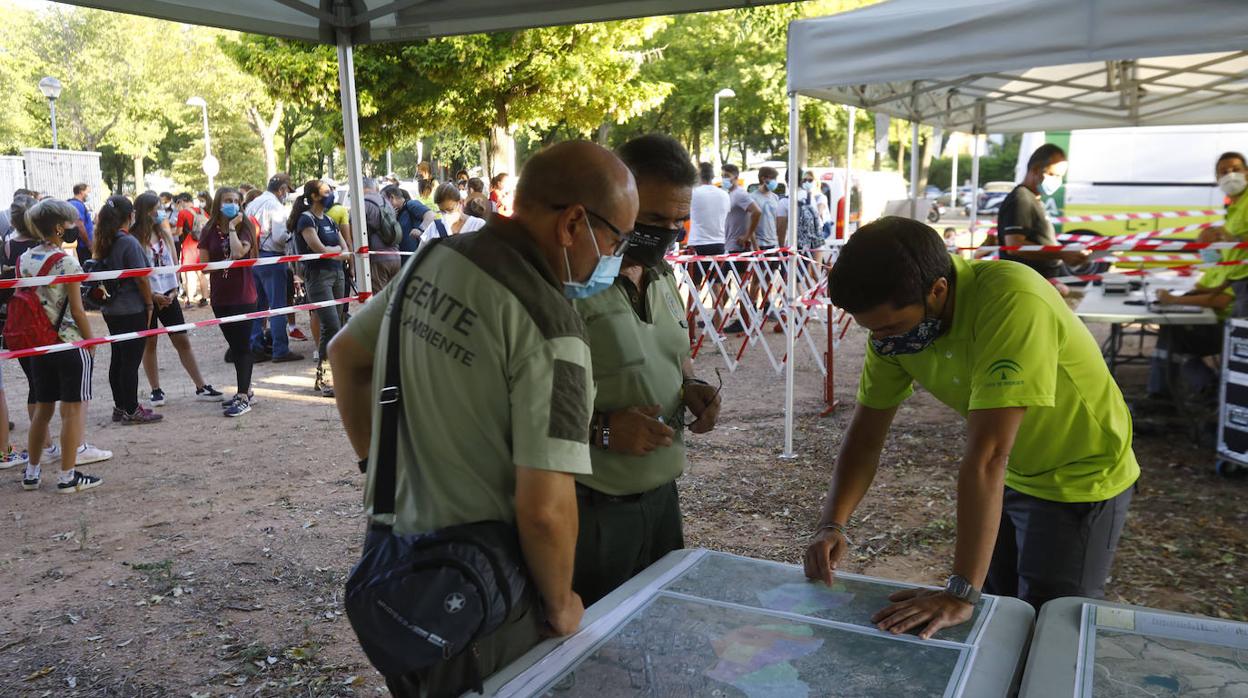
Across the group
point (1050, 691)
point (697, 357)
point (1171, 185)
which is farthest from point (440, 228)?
point (1171, 185)

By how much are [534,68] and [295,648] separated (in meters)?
13.7

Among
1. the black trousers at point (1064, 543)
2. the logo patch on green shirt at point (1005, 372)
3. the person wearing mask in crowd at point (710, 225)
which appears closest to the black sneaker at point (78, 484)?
the black trousers at point (1064, 543)

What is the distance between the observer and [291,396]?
27.2ft

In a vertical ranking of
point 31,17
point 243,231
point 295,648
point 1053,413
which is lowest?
point 295,648

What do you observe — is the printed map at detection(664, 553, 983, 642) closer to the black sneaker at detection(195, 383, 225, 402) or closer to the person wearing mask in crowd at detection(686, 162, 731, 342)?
the black sneaker at detection(195, 383, 225, 402)

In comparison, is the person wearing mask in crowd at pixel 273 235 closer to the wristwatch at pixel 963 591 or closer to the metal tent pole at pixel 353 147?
the metal tent pole at pixel 353 147

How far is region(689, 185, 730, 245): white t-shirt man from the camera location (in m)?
10.8


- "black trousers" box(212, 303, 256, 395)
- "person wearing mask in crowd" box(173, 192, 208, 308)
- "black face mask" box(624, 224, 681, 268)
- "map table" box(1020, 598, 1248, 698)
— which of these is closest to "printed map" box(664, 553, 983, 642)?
"map table" box(1020, 598, 1248, 698)

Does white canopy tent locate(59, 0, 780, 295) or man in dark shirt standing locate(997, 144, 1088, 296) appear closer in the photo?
white canopy tent locate(59, 0, 780, 295)

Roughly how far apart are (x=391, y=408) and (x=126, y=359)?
641 cm

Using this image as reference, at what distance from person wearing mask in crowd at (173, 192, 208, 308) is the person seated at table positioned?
1180 cm

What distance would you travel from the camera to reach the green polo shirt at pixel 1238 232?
5.77 meters

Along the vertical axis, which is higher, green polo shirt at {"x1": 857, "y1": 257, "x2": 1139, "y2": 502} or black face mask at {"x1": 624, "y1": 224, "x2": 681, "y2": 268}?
black face mask at {"x1": 624, "y1": 224, "x2": 681, "y2": 268}

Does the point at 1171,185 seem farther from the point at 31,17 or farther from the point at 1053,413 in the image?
the point at 31,17
